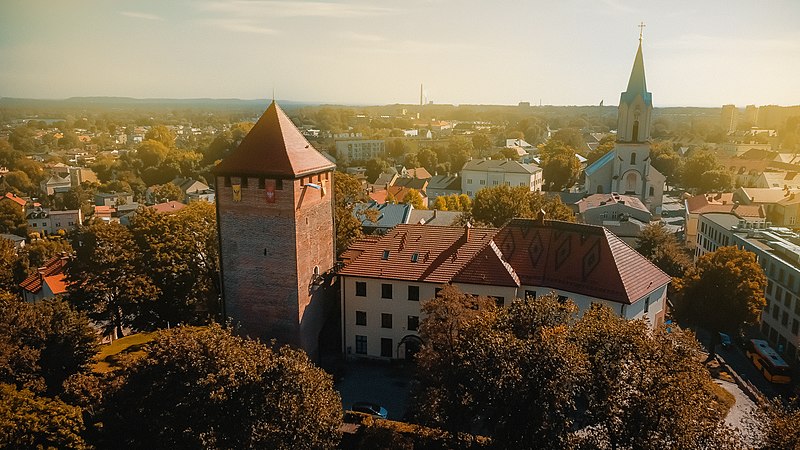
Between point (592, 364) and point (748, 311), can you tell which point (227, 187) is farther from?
point (748, 311)

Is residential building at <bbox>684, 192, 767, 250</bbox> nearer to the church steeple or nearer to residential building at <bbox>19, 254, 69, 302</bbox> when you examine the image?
the church steeple

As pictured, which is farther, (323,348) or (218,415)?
(323,348)

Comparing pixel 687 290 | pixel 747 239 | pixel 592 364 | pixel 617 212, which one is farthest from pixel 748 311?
pixel 617 212

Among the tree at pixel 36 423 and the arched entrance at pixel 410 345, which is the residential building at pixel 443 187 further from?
the tree at pixel 36 423

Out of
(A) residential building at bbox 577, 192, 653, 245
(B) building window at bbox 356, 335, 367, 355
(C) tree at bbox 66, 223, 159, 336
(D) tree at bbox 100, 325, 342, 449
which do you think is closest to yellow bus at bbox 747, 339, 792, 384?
(A) residential building at bbox 577, 192, 653, 245

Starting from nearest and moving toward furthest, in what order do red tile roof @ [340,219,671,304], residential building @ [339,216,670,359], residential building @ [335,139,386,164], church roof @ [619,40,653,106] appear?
red tile roof @ [340,219,671,304] < residential building @ [339,216,670,359] < church roof @ [619,40,653,106] < residential building @ [335,139,386,164]

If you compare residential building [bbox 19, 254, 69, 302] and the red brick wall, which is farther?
residential building [bbox 19, 254, 69, 302]
